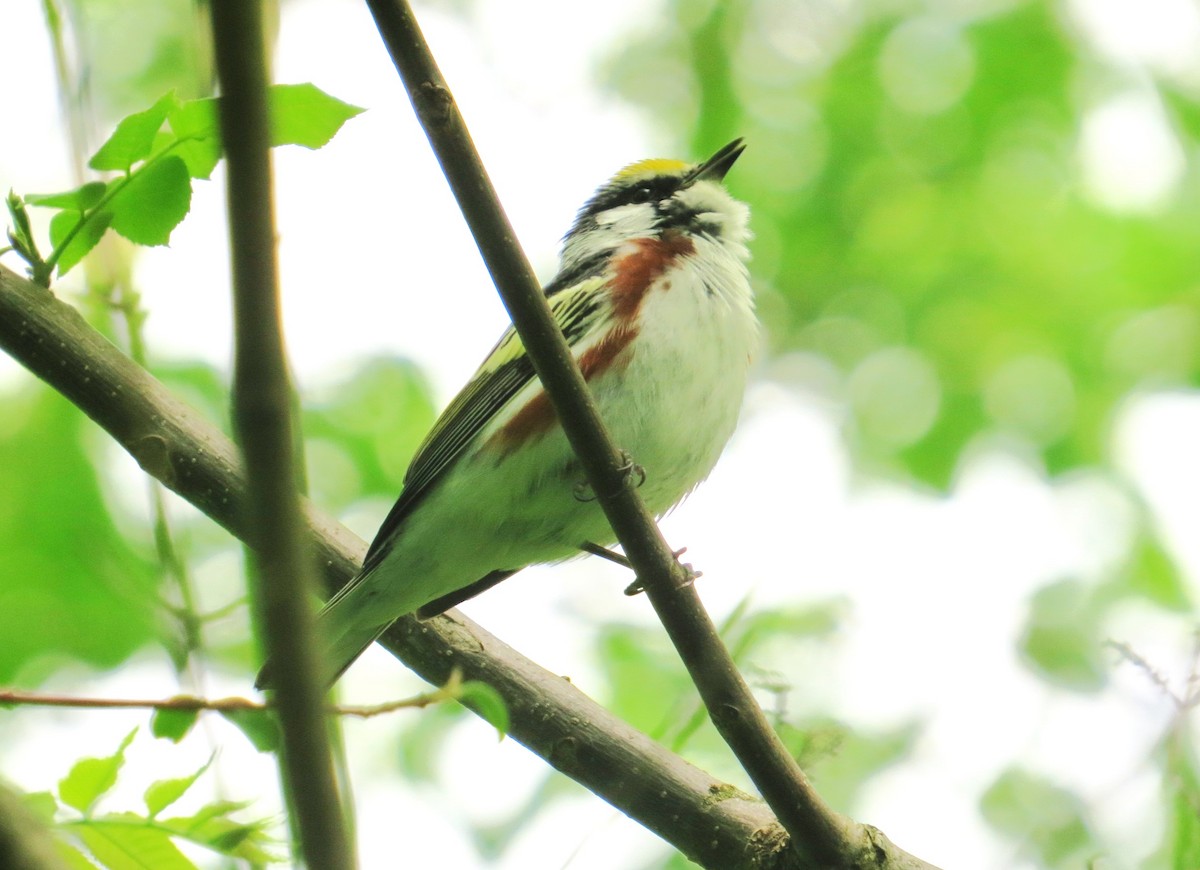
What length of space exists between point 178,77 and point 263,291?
7802mm

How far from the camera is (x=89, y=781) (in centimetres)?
231

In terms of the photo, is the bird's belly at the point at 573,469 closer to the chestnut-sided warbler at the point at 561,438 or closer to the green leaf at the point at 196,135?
the chestnut-sided warbler at the point at 561,438

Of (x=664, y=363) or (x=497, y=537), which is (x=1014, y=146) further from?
(x=497, y=537)

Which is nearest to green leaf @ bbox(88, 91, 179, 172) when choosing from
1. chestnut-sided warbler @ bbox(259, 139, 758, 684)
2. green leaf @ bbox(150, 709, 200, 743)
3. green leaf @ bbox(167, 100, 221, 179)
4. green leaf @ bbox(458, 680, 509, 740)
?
green leaf @ bbox(167, 100, 221, 179)

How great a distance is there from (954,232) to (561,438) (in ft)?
16.9

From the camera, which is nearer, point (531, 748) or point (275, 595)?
point (275, 595)

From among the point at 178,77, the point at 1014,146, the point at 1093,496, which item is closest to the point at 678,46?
the point at 1014,146

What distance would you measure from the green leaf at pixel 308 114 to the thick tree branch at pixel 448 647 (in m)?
0.96

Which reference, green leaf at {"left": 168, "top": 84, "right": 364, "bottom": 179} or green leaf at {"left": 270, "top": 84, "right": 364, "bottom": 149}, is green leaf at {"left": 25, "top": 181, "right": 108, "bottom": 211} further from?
green leaf at {"left": 270, "top": 84, "right": 364, "bottom": 149}

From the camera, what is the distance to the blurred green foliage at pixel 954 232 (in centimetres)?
834

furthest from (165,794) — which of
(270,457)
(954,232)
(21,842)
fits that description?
(954,232)

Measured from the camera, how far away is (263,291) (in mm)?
1140

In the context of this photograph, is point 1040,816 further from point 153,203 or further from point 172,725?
point 153,203

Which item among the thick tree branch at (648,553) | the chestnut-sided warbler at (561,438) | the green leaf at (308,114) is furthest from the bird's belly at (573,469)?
the green leaf at (308,114)
